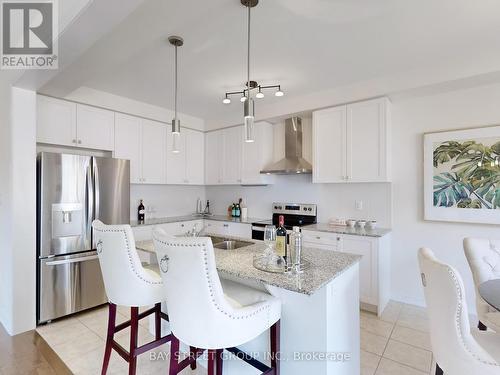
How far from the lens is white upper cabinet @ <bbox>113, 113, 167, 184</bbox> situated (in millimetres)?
3717

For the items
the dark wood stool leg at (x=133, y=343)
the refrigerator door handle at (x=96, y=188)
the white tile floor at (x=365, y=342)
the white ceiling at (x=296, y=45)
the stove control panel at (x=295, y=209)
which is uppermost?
the white ceiling at (x=296, y=45)

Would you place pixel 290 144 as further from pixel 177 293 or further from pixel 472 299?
pixel 177 293

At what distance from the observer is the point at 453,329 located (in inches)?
48.3

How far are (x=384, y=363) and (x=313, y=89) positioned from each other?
2961mm

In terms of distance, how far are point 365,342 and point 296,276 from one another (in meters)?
1.54

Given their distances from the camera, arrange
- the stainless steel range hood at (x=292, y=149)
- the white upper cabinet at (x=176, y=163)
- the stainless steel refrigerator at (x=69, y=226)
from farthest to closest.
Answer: the white upper cabinet at (x=176, y=163) < the stainless steel range hood at (x=292, y=149) < the stainless steel refrigerator at (x=69, y=226)

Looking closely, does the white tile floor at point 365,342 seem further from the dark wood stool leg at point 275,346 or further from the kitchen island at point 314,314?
the dark wood stool leg at point 275,346

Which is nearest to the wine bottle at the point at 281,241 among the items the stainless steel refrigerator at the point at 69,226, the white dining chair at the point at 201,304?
the white dining chair at the point at 201,304

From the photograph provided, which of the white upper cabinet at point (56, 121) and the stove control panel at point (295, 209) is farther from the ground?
the white upper cabinet at point (56, 121)

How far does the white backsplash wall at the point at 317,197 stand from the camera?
3391mm

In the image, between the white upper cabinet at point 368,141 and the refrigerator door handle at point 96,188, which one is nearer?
the refrigerator door handle at point 96,188

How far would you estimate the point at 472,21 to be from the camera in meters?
2.01

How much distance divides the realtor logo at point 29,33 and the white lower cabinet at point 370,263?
312 cm

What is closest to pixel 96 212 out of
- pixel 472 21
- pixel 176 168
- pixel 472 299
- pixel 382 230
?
pixel 176 168
